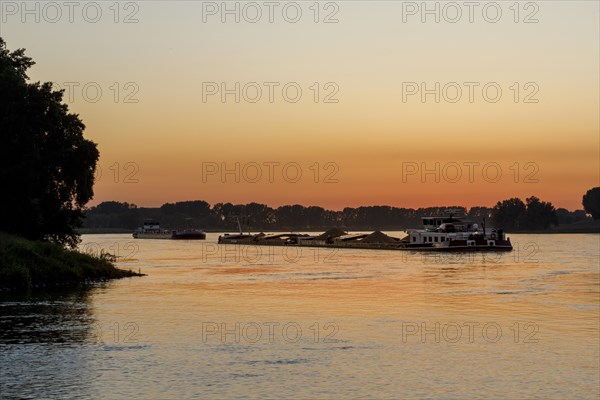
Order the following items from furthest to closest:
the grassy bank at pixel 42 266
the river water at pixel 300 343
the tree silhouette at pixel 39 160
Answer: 1. the tree silhouette at pixel 39 160
2. the grassy bank at pixel 42 266
3. the river water at pixel 300 343

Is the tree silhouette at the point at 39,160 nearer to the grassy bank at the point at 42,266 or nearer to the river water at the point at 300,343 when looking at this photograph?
the grassy bank at the point at 42,266

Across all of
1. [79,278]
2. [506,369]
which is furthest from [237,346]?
[79,278]

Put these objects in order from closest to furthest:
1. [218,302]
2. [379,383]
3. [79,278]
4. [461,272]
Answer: [379,383], [218,302], [79,278], [461,272]

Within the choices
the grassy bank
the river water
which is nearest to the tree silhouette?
the grassy bank

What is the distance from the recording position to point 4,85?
76938 mm

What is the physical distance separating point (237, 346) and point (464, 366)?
10.5 m

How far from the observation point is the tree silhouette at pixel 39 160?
76.8 m

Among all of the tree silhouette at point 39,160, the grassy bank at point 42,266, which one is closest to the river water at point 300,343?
the grassy bank at point 42,266

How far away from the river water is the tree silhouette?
52.7 ft

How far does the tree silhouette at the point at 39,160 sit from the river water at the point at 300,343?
1606 centimetres

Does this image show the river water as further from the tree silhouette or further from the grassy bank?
the tree silhouette

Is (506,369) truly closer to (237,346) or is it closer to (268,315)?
(237,346)

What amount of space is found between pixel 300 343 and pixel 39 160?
47117mm

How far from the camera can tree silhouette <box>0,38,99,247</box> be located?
7681 centimetres
